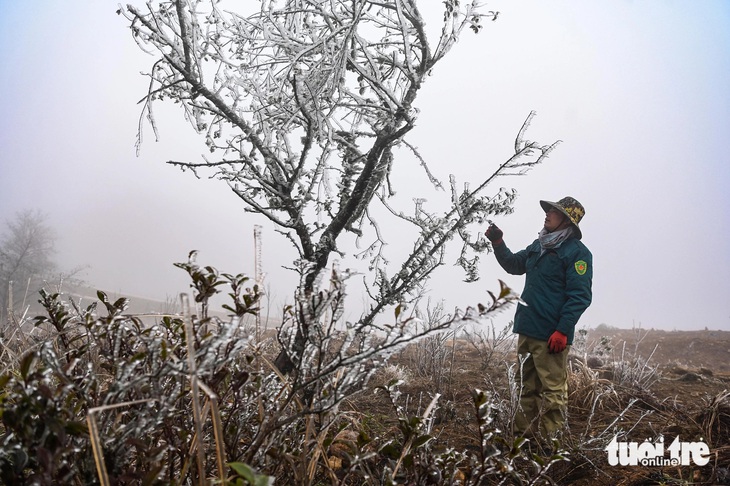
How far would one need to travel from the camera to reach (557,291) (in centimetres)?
342

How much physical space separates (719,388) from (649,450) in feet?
10.4

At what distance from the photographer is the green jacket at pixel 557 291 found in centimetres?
320

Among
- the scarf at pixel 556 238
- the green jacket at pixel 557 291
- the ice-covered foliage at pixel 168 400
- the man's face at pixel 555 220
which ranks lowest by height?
the ice-covered foliage at pixel 168 400

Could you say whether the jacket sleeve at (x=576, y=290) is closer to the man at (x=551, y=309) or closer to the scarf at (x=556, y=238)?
the man at (x=551, y=309)

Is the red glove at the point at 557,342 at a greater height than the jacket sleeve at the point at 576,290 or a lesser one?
lesser

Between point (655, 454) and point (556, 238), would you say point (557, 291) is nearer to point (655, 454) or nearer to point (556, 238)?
point (556, 238)

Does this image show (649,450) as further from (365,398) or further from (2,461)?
(2,461)

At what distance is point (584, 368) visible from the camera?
14.0 ft

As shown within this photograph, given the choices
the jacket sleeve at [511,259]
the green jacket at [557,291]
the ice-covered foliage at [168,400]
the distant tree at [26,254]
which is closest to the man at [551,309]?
the green jacket at [557,291]

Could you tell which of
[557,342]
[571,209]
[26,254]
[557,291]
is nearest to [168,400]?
[557,342]

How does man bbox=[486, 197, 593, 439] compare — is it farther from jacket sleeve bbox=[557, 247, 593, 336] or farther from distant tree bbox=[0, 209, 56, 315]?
distant tree bbox=[0, 209, 56, 315]

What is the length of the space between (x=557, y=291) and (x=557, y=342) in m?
0.46

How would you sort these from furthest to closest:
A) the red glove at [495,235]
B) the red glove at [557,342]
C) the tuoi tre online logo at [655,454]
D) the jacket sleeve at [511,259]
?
the jacket sleeve at [511,259], the red glove at [495,235], the red glove at [557,342], the tuoi tre online logo at [655,454]

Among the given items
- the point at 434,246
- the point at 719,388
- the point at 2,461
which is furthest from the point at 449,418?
the point at 719,388
